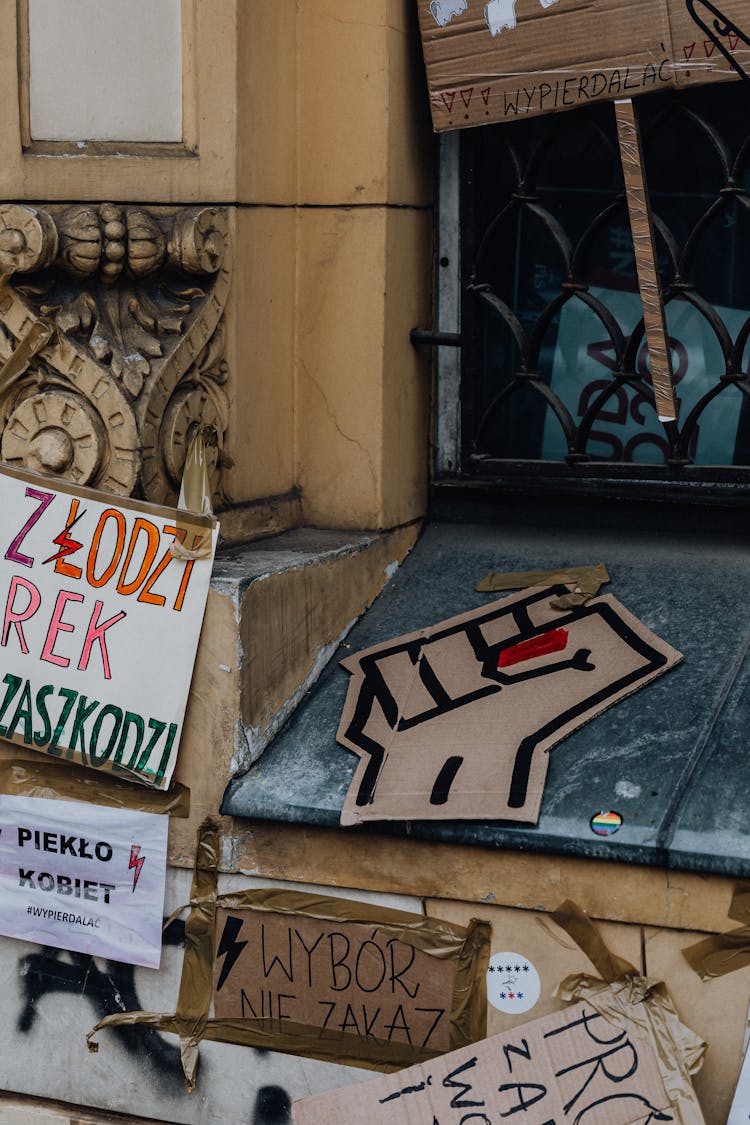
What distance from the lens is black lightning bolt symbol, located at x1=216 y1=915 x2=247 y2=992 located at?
320cm

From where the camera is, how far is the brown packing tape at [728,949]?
9.03 feet

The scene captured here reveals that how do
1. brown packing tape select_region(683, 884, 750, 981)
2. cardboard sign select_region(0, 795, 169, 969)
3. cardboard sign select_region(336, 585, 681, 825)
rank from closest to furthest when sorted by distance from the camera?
brown packing tape select_region(683, 884, 750, 981) → cardboard sign select_region(336, 585, 681, 825) → cardboard sign select_region(0, 795, 169, 969)

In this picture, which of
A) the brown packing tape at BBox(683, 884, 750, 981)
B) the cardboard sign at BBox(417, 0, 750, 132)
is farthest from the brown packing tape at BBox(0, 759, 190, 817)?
the cardboard sign at BBox(417, 0, 750, 132)

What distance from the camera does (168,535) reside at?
3.18m

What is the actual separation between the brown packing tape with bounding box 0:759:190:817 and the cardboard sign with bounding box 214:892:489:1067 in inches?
10.9

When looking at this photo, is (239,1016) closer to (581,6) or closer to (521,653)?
(521,653)

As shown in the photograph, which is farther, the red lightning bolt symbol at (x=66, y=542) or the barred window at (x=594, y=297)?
the barred window at (x=594, y=297)

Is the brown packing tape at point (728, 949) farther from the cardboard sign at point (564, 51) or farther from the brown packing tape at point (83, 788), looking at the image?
the cardboard sign at point (564, 51)

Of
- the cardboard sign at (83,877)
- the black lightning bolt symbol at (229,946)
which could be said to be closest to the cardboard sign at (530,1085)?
the black lightning bolt symbol at (229,946)

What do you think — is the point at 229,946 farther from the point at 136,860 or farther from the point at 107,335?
the point at 107,335

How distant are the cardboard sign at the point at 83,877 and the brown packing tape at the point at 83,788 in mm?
19

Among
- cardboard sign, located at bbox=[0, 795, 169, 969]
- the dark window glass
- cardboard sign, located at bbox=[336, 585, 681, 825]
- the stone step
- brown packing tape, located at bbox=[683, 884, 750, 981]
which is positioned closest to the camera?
brown packing tape, located at bbox=[683, 884, 750, 981]

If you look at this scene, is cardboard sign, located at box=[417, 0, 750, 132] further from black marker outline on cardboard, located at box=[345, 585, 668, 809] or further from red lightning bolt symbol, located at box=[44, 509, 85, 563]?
red lightning bolt symbol, located at box=[44, 509, 85, 563]

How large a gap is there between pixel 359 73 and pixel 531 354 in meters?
0.87
